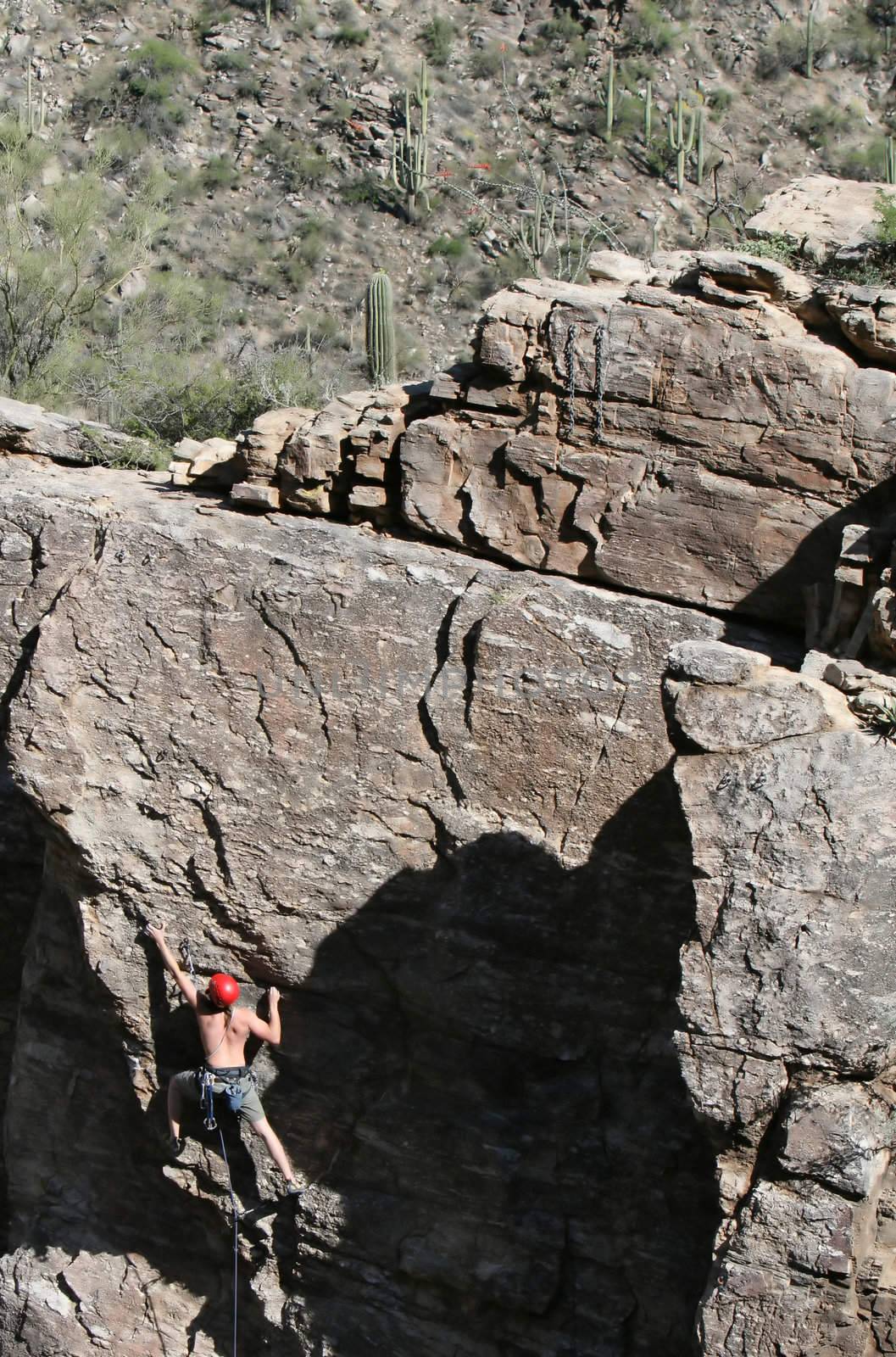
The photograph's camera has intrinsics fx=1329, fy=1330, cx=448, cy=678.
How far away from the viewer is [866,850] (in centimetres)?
500

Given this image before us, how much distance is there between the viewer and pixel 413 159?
2434cm

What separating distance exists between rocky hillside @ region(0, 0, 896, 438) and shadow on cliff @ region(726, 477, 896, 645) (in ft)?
47.9

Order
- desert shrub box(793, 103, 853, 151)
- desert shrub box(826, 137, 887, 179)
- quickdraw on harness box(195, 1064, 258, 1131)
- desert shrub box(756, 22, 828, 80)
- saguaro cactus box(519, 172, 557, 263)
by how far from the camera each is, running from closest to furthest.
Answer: quickdraw on harness box(195, 1064, 258, 1131) → saguaro cactus box(519, 172, 557, 263) → desert shrub box(826, 137, 887, 179) → desert shrub box(793, 103, 853, 151) → desert shrub box(756, 22, 828, 80)

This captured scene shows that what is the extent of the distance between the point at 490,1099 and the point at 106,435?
5.06m

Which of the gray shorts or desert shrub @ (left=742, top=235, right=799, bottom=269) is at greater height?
desert shrub @ (left=742, top=235, right=799, bottom=269)

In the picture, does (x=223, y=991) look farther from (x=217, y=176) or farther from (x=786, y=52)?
(x=786, y=52)

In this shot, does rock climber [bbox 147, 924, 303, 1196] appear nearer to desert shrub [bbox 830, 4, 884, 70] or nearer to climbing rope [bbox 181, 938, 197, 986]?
climbing rope [bbox 181, 938, 197, 986]

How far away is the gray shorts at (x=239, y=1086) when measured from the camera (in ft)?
22.7

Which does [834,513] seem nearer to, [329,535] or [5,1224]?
[329,535]

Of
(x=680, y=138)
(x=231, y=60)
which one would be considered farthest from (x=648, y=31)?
(x=231, y=60)

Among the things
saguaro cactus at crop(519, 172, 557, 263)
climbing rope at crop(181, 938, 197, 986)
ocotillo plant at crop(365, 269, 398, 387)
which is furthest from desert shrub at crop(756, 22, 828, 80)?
climbing rope at crop(181, 938, 197, 986)

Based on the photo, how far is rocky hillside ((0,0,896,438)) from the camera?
22.7 meters

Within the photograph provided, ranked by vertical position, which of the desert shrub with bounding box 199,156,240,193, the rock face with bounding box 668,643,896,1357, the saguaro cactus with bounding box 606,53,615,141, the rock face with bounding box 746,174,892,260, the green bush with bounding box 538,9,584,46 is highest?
the green bush with bounding box 538,9,584,46

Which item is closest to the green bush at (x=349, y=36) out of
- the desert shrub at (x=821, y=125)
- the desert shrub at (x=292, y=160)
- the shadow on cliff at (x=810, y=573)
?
the desert shrub at (x=292, y=160)
